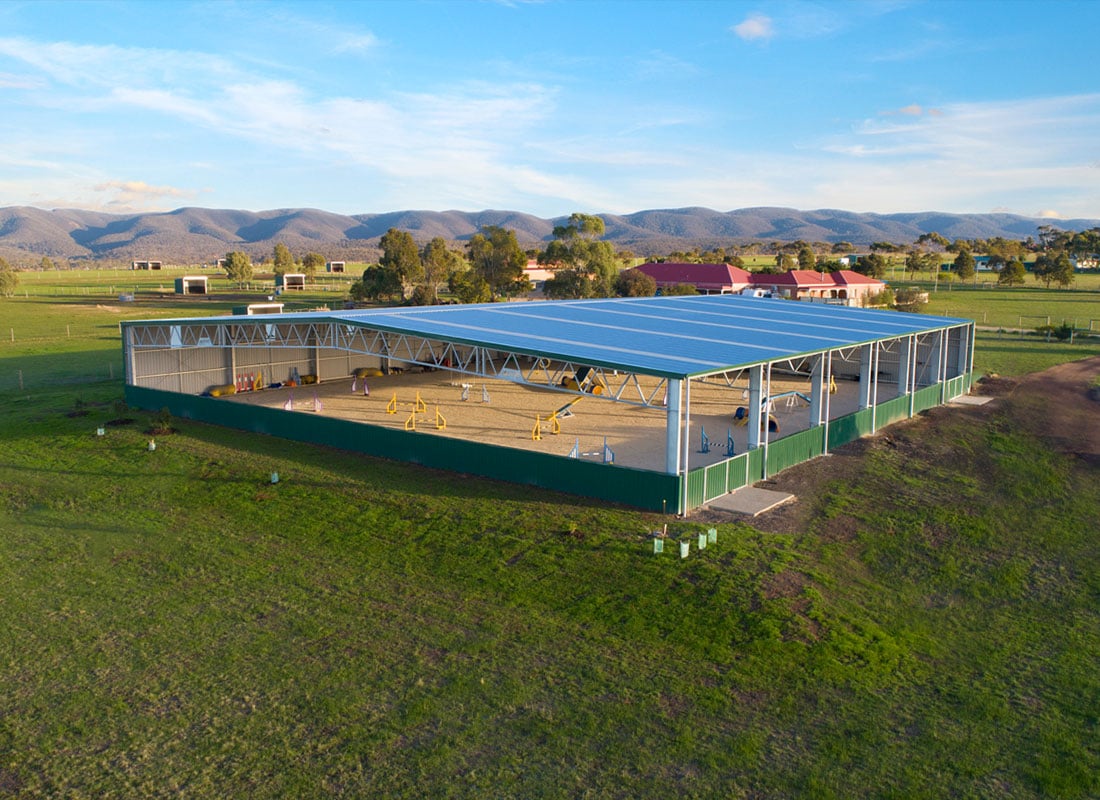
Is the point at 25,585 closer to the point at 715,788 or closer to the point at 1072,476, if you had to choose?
the point at 715,788

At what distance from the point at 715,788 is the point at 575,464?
41.3 ft

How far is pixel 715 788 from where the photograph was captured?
1129 centimetres

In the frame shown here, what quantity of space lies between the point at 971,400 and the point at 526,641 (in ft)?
106

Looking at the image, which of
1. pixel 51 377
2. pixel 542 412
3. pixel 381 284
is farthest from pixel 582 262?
pixel 51 377

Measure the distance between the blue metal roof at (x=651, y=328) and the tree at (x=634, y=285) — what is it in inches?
1571

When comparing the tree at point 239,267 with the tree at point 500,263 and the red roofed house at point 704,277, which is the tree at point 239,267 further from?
the red roofed house at point 704,277

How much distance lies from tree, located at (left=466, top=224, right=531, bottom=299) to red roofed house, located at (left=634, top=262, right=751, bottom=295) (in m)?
16.8

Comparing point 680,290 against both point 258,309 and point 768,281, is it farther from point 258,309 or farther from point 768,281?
point 258,309

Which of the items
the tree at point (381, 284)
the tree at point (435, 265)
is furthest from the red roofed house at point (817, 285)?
the tree at point (381, 284)

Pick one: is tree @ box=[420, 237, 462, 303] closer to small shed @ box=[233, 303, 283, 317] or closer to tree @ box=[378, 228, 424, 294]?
tree @ box=[378, 228, 424, 294]

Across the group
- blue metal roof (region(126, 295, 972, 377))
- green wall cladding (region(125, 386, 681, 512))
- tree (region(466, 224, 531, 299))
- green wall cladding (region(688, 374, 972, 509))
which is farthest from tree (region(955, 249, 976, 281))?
green wall cladding (region(125, 386, 681, 512))

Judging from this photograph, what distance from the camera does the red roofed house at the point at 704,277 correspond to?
91531mm

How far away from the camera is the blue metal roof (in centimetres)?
2452

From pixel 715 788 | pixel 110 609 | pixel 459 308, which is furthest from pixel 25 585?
pixel 459 308
